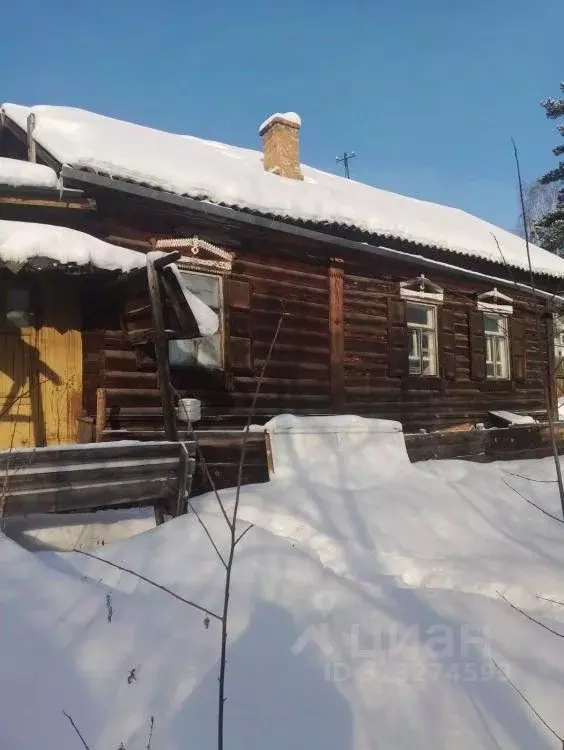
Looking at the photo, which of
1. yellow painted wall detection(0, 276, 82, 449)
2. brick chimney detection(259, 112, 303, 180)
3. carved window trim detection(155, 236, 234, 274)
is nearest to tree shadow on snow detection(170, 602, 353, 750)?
yellow painted wall detection(0, 276, 82, 449)

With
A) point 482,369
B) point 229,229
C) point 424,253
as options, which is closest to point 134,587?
point 229,229

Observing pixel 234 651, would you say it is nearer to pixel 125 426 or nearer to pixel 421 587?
pixel 421 587

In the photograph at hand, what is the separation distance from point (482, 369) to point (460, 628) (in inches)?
347

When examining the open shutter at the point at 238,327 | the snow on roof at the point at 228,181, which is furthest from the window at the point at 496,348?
the open shutter at the point at 238,327

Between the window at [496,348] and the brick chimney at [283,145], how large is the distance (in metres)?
4.97

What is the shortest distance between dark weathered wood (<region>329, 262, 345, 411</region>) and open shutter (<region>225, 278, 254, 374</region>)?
153 centimetres

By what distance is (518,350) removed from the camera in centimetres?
1222

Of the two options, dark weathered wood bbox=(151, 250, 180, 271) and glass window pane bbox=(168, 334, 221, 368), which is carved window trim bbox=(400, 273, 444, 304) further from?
dark weathered wood bbox=(151, 250, 180, 271)

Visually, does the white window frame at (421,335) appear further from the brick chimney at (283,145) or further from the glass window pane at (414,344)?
the brick chimney at (283,145)

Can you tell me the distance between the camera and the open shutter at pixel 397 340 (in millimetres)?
9805

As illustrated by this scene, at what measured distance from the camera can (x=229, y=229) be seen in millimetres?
7852

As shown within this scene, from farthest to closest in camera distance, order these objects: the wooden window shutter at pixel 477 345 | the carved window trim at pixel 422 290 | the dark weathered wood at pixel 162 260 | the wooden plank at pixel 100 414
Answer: the wooden window shutter at pixel 477 345, the carved window trim at pixel 422 290, the wooden plank at pixel 100 414, the dark weathered wood at pixel 162 260

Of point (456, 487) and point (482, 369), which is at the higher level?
point (482, 369)

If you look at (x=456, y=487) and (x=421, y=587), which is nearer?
(x=421, y=587)
